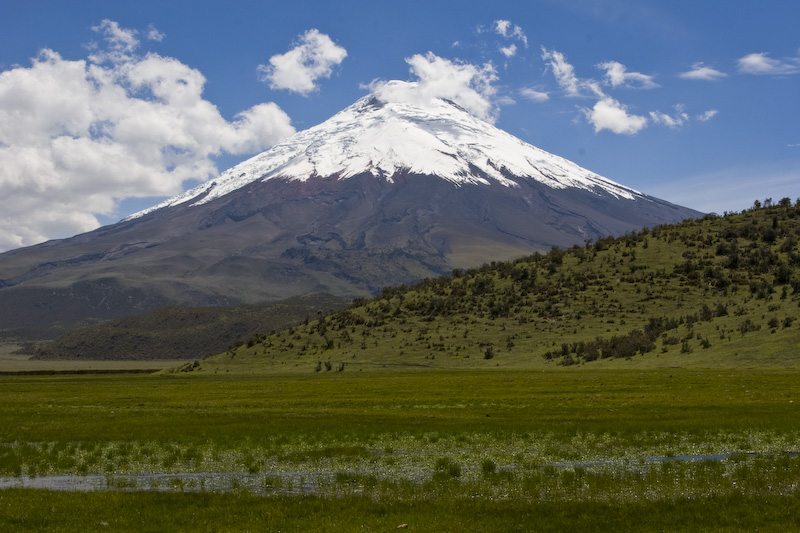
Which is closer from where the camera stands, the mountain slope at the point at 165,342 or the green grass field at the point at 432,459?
the green grass field at the point at 432,459

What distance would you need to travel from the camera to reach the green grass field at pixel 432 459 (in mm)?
17094

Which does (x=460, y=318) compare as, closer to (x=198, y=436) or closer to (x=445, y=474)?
(x=198, y=436)

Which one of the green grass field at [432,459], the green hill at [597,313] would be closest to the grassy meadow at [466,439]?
the green grass field at [432,459]

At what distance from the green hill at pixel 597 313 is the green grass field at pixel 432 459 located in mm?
21960

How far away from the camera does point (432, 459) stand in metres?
23.9

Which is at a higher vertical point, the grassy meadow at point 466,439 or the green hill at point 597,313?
the green hill at point 597,313

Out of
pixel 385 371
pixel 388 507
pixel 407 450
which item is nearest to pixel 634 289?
pixel 385 371

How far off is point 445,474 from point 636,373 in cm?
3681

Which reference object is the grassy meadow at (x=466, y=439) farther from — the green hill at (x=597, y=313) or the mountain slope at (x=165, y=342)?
the mountain slope at (x=165, y=342)

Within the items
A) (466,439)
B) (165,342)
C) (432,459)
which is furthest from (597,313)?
(165,342)

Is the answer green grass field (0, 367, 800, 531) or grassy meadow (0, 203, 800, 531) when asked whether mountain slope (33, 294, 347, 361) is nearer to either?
grassy meadow (0, 203, 800, 531)

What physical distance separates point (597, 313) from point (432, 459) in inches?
2476

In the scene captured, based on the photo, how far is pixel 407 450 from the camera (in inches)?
1012

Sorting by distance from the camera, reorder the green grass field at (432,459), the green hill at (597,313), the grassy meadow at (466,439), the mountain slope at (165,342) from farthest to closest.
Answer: the mountain slope at (165,342) → the green hill at (597,313) → the grassy meadow at (466,439) → the green grass field at (432,459)
